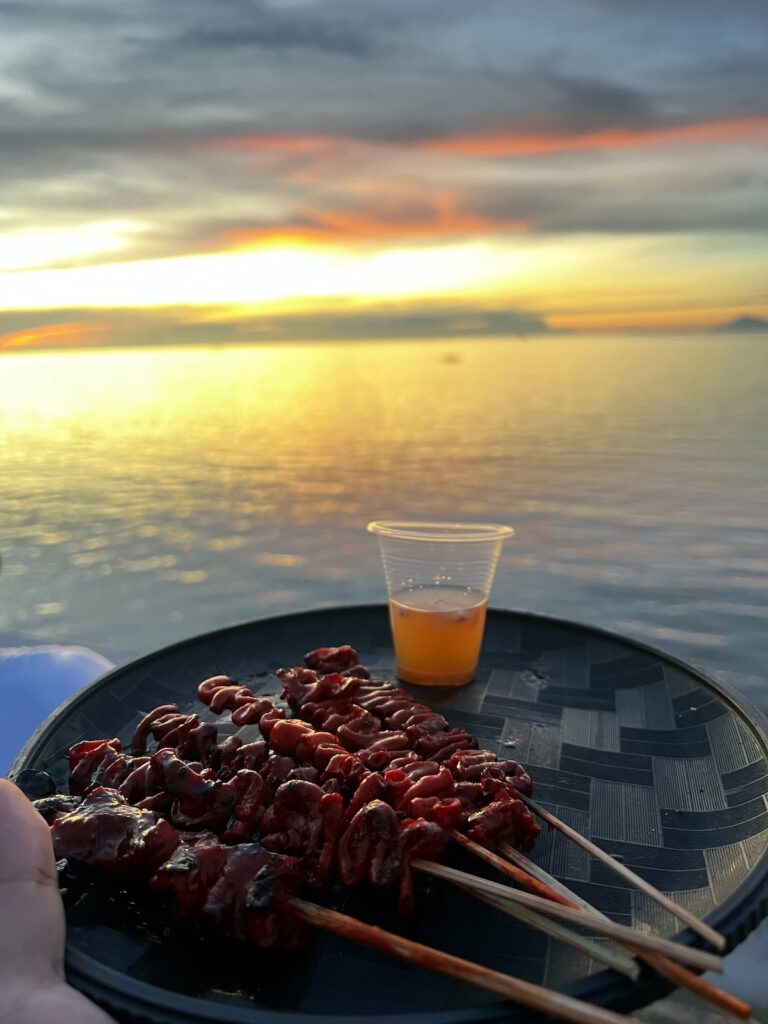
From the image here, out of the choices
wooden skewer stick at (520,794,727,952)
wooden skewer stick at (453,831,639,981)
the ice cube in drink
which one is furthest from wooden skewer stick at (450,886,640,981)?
the ice cube in drink

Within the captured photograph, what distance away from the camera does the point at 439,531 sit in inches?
179

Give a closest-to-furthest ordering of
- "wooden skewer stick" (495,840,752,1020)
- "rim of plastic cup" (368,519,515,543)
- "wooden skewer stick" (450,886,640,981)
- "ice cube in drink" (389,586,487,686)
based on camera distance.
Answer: "wooden skewer stick" (495,840,752,1020) < "wooden skewer stick" (450,886,640,981) < "ice cube in drink" (389,586,487,686) < "rim of plastic cup" (368,519,515,543)

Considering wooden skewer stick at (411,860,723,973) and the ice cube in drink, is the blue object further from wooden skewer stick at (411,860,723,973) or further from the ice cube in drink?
wooden skewer stick at (411,860,723,973)

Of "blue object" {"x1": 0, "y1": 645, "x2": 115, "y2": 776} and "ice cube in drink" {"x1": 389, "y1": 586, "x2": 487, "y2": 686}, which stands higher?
"ice cube in drink" {"x1": 389, "y1": 586, "x2": 487, "y2": 686}

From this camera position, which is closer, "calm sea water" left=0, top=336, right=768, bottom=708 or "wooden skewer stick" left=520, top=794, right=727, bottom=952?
"wooden skewer stick" left=520, top=794, right=727, bottom=952

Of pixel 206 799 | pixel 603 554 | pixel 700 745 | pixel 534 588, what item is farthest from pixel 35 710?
pixel 603 554

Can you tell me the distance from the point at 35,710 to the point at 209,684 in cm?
240

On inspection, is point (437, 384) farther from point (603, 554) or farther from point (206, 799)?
point (206, 799)

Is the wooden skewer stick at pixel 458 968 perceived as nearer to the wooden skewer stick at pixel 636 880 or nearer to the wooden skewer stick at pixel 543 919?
the wooden skewer stick at pixel 543 919

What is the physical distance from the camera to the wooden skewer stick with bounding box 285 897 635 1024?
1.79 m

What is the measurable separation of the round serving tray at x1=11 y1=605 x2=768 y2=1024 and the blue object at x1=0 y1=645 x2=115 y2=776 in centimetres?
182

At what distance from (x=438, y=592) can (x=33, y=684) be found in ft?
10.4

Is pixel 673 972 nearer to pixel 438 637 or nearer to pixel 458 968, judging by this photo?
pixel 458 968

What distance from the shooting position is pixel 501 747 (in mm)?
3453
